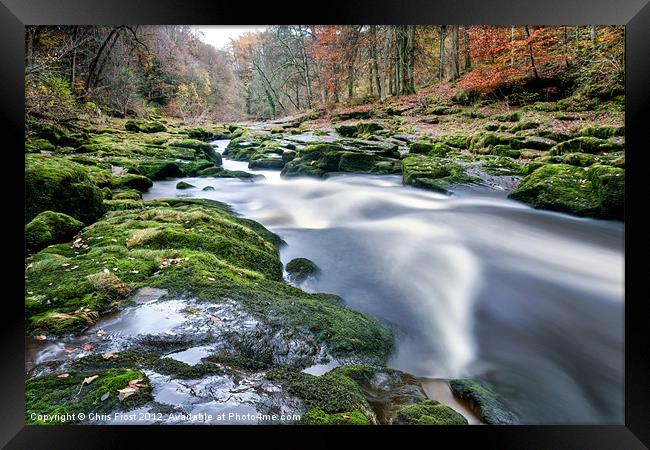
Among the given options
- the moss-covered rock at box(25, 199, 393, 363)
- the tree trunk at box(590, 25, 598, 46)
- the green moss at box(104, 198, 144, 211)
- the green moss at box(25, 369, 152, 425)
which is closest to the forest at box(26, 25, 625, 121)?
the tree trunk at box(590, 25, 598, 46)

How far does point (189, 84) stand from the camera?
2738mm

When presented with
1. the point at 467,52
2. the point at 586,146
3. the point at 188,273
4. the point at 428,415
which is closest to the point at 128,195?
the point at 188,273

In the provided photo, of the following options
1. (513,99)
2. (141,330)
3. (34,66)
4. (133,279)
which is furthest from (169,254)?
(513,99)

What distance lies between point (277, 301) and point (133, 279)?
100 cm

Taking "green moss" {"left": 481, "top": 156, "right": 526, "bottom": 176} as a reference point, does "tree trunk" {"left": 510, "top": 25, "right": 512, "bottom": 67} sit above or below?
above

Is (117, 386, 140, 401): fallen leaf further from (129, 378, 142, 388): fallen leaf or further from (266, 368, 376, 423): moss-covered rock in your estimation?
(266, 368, 376, 423): moss-covered rock

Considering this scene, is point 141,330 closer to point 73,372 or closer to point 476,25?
point 73,372

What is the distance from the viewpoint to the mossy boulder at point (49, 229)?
94.6 inches

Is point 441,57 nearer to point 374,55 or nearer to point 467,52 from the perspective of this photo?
point 467,52

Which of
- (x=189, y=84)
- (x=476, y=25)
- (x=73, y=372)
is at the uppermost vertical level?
(x=476, y=25)

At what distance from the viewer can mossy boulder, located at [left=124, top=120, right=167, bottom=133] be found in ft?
9.03

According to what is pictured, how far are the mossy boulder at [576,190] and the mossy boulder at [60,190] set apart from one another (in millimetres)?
3344

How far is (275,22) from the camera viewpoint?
2.17 m

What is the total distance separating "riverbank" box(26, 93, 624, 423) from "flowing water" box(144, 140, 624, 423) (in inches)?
4.9
